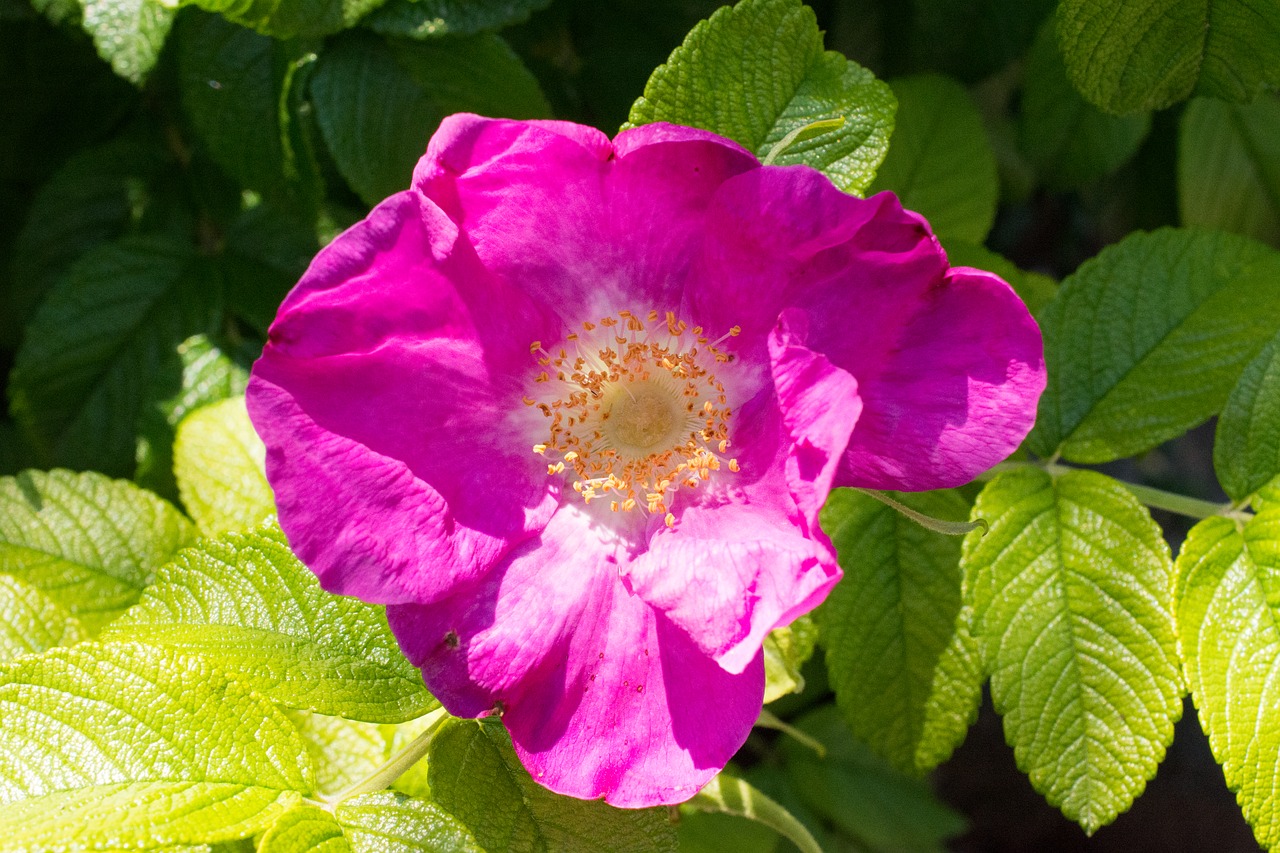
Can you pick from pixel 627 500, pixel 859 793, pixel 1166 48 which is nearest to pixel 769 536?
pixel 627 500

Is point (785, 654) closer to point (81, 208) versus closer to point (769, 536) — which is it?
point (769, 536)

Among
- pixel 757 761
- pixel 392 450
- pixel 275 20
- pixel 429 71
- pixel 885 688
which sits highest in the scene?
pixel 275 20

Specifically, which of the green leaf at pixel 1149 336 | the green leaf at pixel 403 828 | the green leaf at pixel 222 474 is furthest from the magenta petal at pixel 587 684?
the green leaf at pixel 1149 336

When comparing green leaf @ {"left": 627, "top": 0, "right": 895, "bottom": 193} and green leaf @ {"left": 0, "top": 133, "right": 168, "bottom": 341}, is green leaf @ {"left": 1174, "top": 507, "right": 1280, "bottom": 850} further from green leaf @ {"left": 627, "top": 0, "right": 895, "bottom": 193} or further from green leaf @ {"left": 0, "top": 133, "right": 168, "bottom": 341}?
green leaf @ {"left": 0, "top": 133, "right": 168, "bottom": 341}

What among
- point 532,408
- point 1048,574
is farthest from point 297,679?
point 1048,574

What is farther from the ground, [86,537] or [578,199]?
[578,199]

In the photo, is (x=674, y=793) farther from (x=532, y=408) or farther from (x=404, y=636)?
(x=532, y=408)
